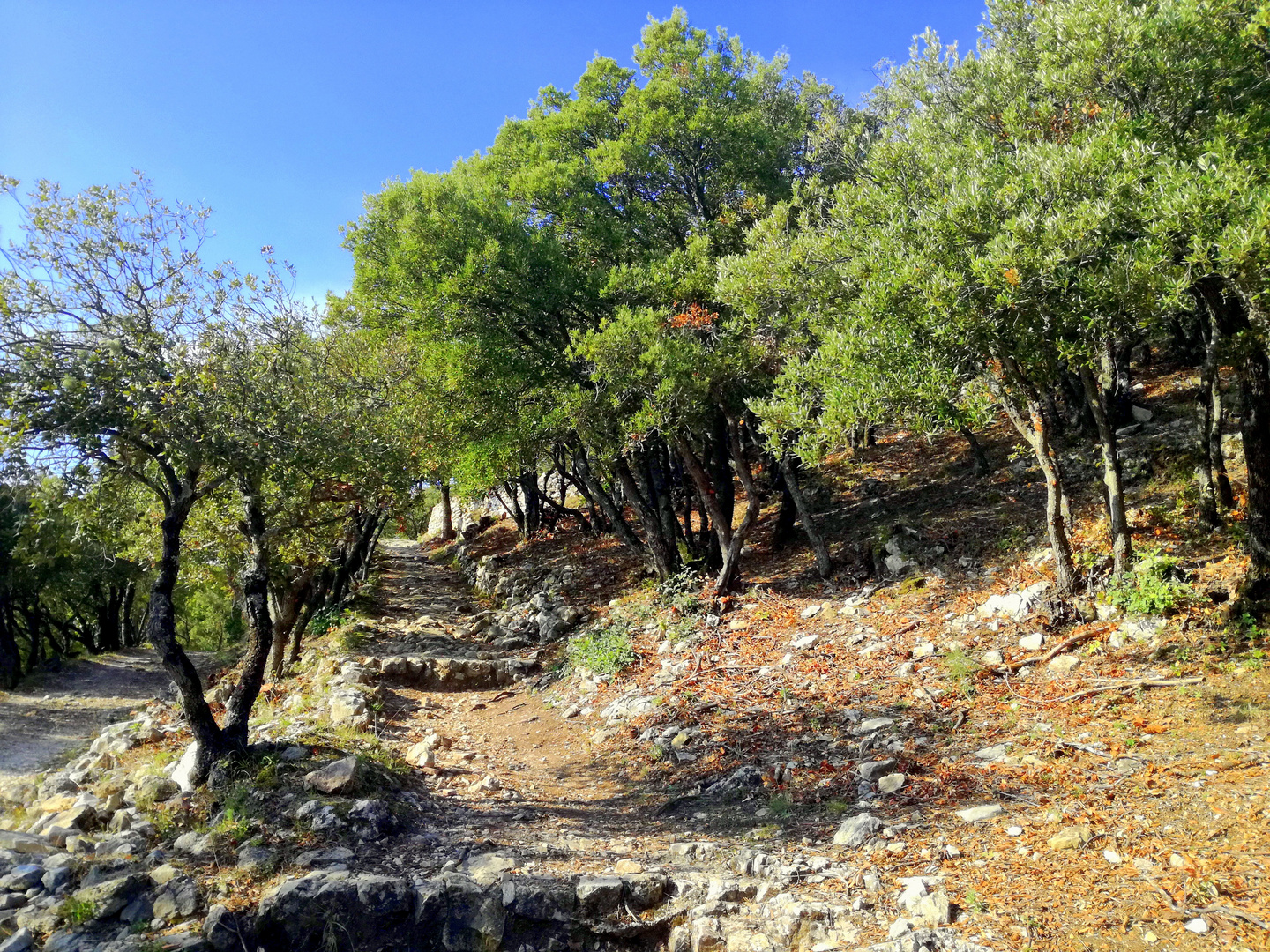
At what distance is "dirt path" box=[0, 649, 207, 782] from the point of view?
Result: 59.0ft

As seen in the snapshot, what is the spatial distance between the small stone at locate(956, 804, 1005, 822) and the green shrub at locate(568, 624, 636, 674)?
8870 millimetres

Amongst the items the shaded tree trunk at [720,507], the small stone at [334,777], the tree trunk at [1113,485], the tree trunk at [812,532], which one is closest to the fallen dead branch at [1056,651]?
the tree trunk at [1113,485]

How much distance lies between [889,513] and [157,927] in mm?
16047

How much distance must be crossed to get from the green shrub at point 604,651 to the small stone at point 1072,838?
9.79 m

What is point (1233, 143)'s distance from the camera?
9.47 metres

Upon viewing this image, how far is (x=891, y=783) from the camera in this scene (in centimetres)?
838

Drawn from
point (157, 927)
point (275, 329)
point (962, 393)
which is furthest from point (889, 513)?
point (157, 927)

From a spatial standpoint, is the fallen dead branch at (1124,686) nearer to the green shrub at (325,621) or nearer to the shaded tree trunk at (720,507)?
the shaded tree trunk at (720,507)

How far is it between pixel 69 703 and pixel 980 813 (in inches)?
1119

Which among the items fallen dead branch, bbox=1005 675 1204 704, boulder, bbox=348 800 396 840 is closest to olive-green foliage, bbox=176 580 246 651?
boulder, bbox=348 800 396 840

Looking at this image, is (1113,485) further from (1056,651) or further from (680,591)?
(680,591)

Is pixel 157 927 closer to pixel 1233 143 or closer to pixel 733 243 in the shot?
pixel 1233 143

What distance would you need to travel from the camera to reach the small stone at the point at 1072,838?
21.3 feet

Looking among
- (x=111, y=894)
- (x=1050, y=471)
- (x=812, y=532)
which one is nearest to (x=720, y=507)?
(x=812, y=532)
